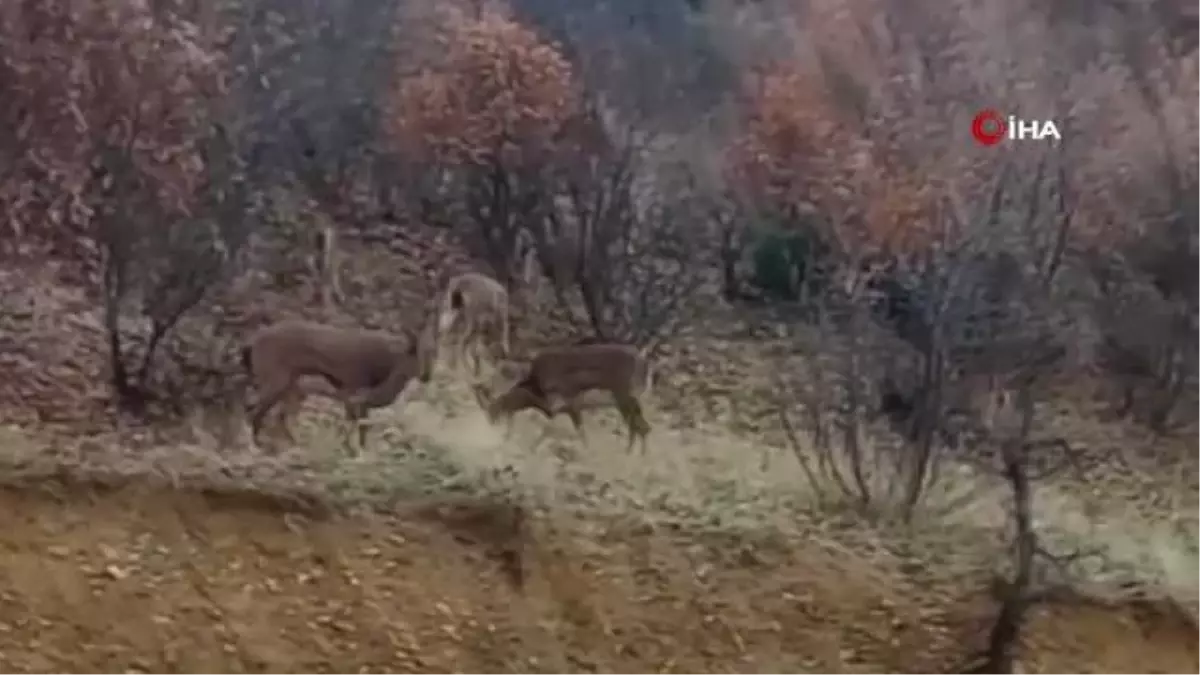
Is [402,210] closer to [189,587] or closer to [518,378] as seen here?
[518,378]

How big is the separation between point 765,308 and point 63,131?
62 centimetres

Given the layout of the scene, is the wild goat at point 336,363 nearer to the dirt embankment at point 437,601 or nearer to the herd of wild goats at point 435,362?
the herd of wild goats at point 435,362

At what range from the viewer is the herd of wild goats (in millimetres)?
1336

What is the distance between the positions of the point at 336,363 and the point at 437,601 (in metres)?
0.23

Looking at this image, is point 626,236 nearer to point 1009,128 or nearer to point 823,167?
point 823,167

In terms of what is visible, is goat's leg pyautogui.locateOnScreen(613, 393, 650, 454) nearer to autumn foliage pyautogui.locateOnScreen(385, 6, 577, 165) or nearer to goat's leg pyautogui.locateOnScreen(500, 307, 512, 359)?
goat's leg pyautogui.locateOnScreen(500, 307, 512, 359)

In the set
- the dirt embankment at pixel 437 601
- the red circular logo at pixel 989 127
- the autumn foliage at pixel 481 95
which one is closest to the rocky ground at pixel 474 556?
the dirt embankment at pixel 437 601

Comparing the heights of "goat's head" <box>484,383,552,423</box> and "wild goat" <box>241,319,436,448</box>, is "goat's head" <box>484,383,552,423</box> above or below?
below

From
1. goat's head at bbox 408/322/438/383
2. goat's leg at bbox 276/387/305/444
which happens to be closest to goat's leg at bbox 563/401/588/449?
goat's head at bbox 408/322/438/383

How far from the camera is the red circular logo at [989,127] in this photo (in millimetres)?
1295

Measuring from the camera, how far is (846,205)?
1313 millimetres

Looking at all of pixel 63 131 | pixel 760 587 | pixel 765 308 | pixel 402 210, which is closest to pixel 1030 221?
pixel 765 308

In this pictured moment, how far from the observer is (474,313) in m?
1.34

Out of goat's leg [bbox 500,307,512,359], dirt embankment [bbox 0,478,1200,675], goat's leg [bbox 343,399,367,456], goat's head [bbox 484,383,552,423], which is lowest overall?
dirt embankment [bbox 0,478,1200,675]
